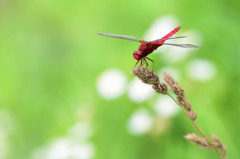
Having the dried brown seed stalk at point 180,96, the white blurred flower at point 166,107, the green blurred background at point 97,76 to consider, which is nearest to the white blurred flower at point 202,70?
the green blurred background at point 97,76

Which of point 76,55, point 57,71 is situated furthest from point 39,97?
point 76,55

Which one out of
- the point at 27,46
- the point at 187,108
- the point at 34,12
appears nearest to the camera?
the point at 187,108

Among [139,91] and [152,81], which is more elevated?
[139,91]

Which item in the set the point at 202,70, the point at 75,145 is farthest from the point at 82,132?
the point at 202,70

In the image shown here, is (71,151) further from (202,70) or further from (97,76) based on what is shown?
(202,70)

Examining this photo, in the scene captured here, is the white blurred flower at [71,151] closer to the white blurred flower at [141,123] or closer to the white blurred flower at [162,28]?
the white blurred flower at [141,123]

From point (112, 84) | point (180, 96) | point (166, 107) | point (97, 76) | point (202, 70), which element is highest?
point (97, 76)

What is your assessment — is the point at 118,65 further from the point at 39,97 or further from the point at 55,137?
the point at 39,97
